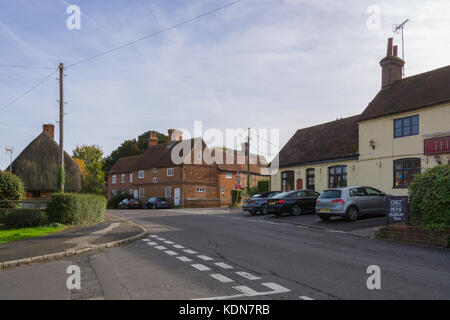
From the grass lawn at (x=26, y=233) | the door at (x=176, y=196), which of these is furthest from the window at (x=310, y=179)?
the door at (x=176, y=196)

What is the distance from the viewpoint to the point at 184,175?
154 feet

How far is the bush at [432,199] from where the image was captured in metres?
11.3

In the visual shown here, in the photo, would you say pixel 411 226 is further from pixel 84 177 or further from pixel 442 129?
pixel 84 177

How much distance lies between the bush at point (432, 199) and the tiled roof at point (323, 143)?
12.7m

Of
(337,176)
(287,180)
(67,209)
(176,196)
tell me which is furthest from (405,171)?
(176,196)

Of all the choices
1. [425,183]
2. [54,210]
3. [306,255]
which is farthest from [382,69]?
[54,210]

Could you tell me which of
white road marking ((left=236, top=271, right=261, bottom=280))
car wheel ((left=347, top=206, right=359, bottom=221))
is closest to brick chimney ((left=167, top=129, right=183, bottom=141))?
car wheel ((left=347, top=206, right=359, bottom=221))

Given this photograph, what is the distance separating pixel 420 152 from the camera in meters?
20.6

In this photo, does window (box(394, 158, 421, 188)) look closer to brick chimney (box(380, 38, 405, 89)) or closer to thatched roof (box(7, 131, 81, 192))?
brick chimney (box(380, 38, 405, 89))

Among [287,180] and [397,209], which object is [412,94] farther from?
[287,180]

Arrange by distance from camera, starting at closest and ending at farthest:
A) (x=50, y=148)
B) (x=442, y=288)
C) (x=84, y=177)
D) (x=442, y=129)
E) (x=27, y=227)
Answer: (x=442, y=288)
(x=27, y=227)
(x=442, y=129)
(x=50, y=148)
(x=84, y=177)

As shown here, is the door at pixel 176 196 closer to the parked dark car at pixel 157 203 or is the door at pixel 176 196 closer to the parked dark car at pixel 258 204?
the parked dark car at pixel 157 203

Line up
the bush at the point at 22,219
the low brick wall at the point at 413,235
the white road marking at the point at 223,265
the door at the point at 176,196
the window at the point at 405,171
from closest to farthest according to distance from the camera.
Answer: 1. the white road marking at the point at 223,265
2. the low brick wall at the point at 413,235
3. the bush at the point at 22,219
4. the window at the point at 405,171
5. the door at the point at 176,196
